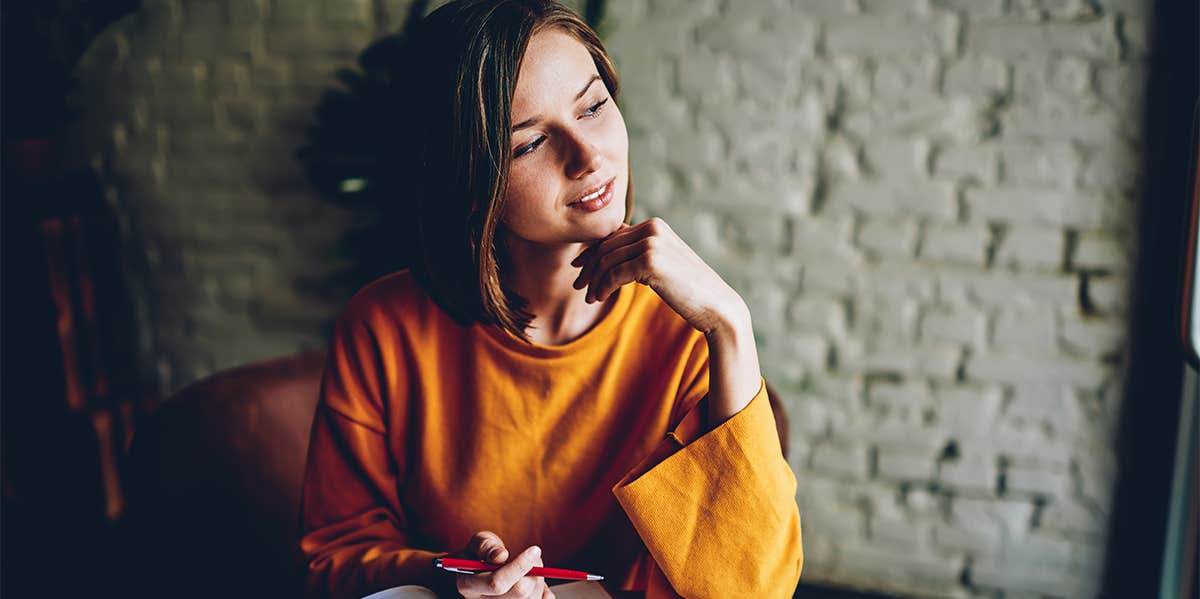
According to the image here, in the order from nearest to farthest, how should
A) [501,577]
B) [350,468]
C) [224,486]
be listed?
[501,577], [350,468], [224,486]

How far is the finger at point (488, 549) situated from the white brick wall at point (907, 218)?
1060mm

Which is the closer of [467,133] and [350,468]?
[467,133]

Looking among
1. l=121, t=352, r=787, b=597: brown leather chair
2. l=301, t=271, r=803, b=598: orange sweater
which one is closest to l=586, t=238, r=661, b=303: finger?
l=301, t=271, r=803, b=598: orange sweater

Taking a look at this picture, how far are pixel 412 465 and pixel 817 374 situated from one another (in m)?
1.03

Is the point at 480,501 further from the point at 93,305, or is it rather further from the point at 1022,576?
the point at 93,305

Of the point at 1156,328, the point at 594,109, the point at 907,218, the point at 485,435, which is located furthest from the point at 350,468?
the point at 1156,328

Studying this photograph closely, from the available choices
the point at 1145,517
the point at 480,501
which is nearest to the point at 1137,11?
the point at 1145,517

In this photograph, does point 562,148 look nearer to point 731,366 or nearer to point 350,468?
point 731,366

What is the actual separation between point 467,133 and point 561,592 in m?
0.50

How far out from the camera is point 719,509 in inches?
32.8

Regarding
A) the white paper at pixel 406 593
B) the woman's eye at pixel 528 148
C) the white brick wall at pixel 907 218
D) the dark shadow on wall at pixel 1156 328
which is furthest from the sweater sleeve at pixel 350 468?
the dark shadow on wall at pixel 1156 328

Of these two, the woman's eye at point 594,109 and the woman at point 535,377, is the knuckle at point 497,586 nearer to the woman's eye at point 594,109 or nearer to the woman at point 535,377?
the woman at point 535,377

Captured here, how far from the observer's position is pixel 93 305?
203 centimetres

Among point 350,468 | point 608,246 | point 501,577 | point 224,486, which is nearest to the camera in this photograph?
point 501,577
